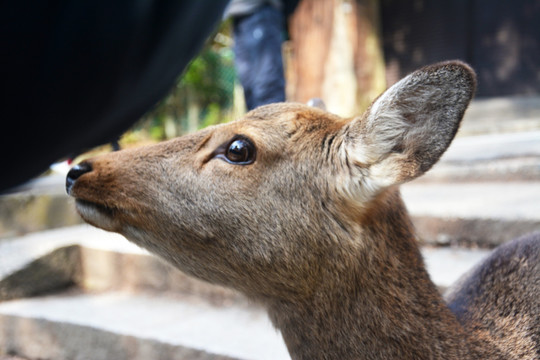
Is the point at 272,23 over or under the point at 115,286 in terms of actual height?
over

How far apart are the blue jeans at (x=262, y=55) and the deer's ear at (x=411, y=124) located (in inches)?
89.7

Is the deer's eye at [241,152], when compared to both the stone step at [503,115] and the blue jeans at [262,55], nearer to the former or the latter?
the blue jeans at [262,55]

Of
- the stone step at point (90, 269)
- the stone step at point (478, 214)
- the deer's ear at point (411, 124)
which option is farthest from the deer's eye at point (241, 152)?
the stone step at point (478, 214)

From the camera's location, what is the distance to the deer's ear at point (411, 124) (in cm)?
143

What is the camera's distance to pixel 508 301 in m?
1.81

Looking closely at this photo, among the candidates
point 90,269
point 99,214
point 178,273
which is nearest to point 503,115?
point 178,273

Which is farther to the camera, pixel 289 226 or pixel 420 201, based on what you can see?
pixel 420 201

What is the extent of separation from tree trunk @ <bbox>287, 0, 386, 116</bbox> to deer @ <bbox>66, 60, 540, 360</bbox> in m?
5.46

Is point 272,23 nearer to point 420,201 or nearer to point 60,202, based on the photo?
point 420,201

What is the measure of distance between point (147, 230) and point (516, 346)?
1205mm

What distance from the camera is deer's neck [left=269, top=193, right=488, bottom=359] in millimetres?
1615

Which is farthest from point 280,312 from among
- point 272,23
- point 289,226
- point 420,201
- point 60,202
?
point 60,202

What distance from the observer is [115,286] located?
3.76m

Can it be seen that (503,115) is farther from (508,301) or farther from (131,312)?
(508,301)
